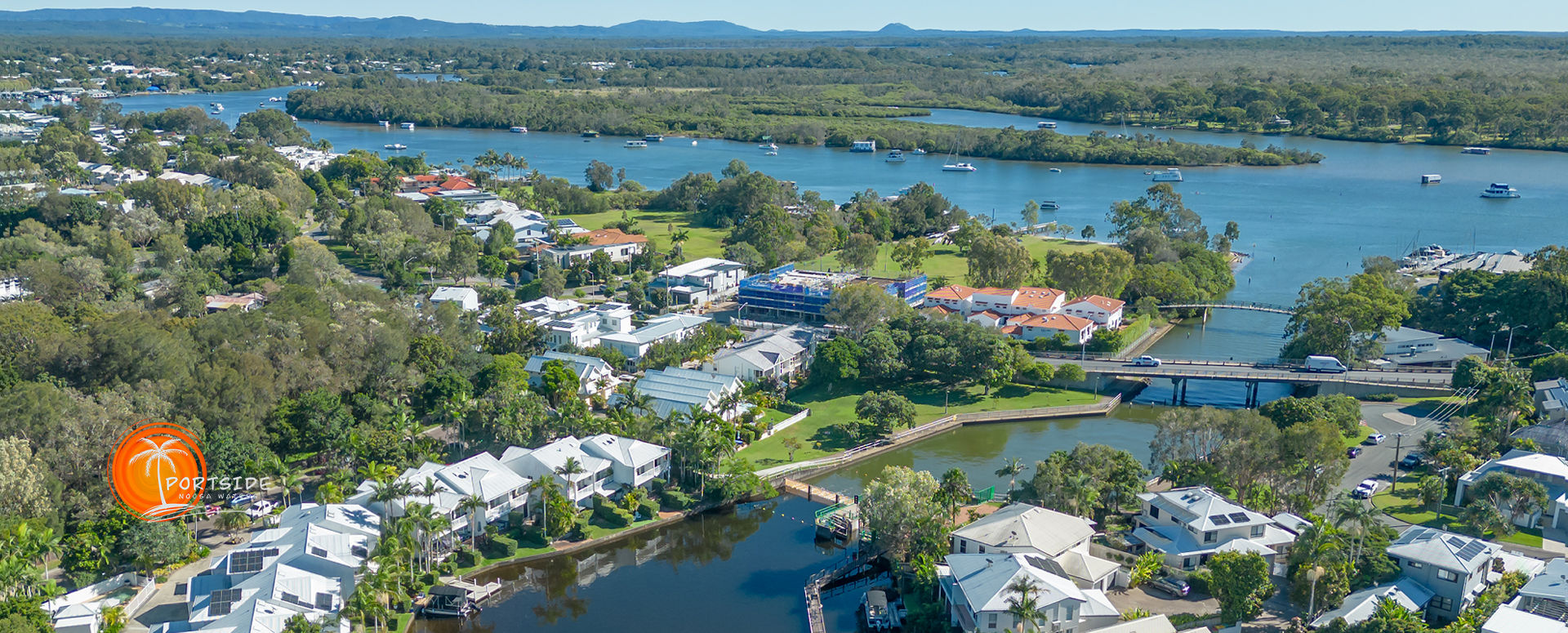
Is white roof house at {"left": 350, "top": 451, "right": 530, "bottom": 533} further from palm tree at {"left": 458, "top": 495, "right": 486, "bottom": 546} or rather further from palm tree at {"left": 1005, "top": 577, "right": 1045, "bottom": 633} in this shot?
palm tree at {"left": 1005, "top": 577, "right": 1045, "bottom": 633}

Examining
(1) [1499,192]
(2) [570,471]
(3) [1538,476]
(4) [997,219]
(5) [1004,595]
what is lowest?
(5) [1004,595]

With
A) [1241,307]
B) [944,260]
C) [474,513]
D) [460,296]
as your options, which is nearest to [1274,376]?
[1241,307]

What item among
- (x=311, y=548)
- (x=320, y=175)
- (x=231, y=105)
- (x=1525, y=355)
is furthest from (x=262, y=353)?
(x=231, y=105)

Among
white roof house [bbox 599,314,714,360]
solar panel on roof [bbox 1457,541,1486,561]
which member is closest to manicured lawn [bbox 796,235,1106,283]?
white roof house [bbox 599,314,714,360]

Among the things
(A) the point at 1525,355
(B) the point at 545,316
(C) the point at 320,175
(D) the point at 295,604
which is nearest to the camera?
(D) the point at 295,604

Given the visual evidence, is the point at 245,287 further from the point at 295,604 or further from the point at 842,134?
the point at 842,134

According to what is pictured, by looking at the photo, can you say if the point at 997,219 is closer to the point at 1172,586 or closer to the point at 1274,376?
the point at 1274,376
